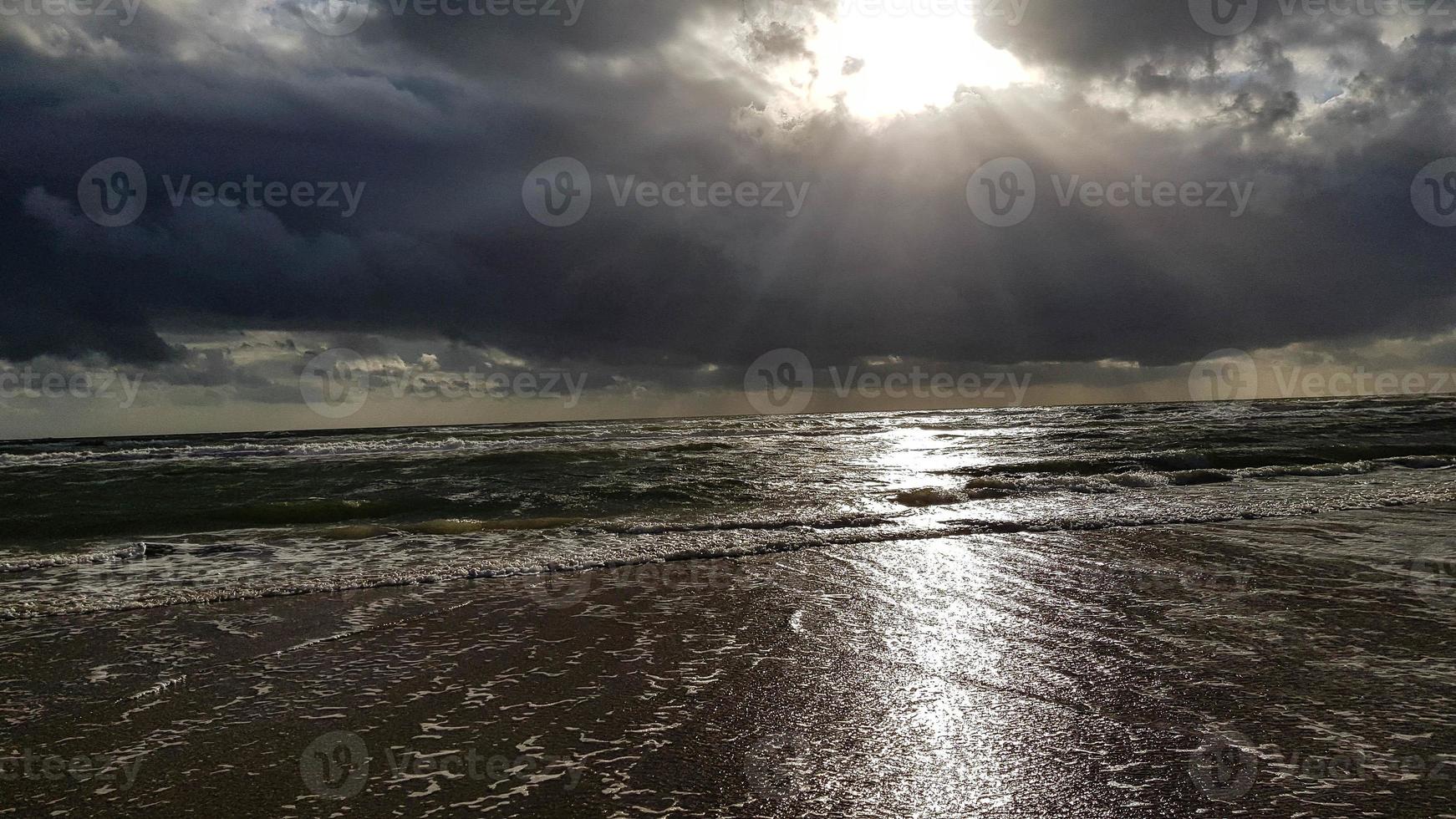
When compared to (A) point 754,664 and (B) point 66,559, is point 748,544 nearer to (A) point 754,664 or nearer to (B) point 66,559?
(A) point 754,664

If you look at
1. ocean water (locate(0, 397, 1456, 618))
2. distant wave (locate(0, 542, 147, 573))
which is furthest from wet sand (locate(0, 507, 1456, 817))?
distant wave (locate(0, 542, 147, 573))

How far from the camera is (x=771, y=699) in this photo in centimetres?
444

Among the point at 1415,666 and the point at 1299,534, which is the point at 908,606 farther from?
the point at 1299,534

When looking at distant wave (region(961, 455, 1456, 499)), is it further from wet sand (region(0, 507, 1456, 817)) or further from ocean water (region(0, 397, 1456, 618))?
wet sand (region(0, 507, 1456, 817))

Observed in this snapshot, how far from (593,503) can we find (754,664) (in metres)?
10.7

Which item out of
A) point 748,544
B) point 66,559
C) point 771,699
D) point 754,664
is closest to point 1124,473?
point 748,544

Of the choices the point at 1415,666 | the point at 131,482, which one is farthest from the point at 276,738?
the point at 131,482

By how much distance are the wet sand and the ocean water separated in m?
1.95

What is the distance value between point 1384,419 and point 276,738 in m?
48.5

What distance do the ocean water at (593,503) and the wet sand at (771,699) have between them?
1.95 meters

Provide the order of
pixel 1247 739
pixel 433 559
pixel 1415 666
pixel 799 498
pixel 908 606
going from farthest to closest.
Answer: pixel 799 498, pixel 433 559, pixel 908 606, pixel 1415 666, pixel 1247 739

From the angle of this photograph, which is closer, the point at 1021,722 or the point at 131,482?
the point at 1021,722

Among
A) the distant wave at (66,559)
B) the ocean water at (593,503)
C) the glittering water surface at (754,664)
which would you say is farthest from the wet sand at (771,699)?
the distant wave at (66,559)

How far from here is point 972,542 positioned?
9.74 metres
